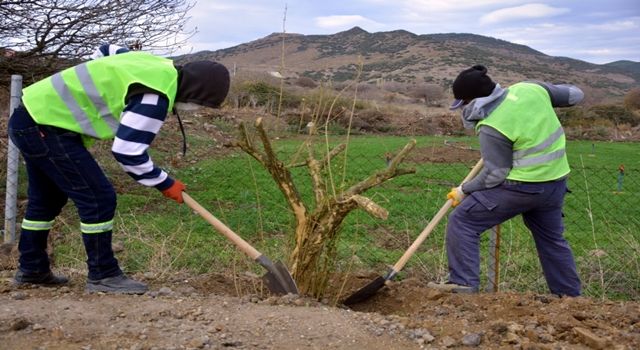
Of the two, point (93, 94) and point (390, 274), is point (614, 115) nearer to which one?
point (390, 274)

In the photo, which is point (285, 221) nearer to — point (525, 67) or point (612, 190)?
point (612, 190)

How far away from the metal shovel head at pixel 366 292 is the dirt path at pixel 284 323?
43cm

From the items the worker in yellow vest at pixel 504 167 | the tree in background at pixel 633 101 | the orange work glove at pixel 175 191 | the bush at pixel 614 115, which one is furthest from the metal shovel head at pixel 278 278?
the tree in background at pixel 633 101

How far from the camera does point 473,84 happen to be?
4363 millimetres

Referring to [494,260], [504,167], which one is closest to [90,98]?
[504,167]

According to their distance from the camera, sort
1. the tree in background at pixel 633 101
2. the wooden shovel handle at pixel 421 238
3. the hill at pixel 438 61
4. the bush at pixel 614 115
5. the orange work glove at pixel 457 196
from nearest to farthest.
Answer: the wooden shovel handle at pixel 421 238 < the orange work glove at pixel 457 196 < the bush at pixel 614 115 < the tree in background at pixel 633 101 < the hill at pixel 438 61

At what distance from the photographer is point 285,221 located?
8203 millimetres

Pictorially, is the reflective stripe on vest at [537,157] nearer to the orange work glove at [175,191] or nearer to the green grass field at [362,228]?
the green grass field at [362,228]

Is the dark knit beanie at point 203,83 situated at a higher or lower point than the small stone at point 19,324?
higher

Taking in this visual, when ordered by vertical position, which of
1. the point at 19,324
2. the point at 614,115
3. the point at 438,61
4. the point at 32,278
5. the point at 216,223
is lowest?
the point at 614,115

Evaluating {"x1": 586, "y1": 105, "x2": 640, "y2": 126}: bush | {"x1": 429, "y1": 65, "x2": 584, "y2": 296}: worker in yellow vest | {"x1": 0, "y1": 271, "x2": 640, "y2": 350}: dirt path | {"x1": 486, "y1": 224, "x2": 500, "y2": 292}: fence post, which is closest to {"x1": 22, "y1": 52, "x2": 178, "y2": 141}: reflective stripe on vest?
{"x1": 0, "y1": 271, "x2": 640, "y2": 350}: dirt path

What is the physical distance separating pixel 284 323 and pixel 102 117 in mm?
1574

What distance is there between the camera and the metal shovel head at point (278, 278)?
4125mm

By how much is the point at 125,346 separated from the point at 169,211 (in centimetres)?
571
